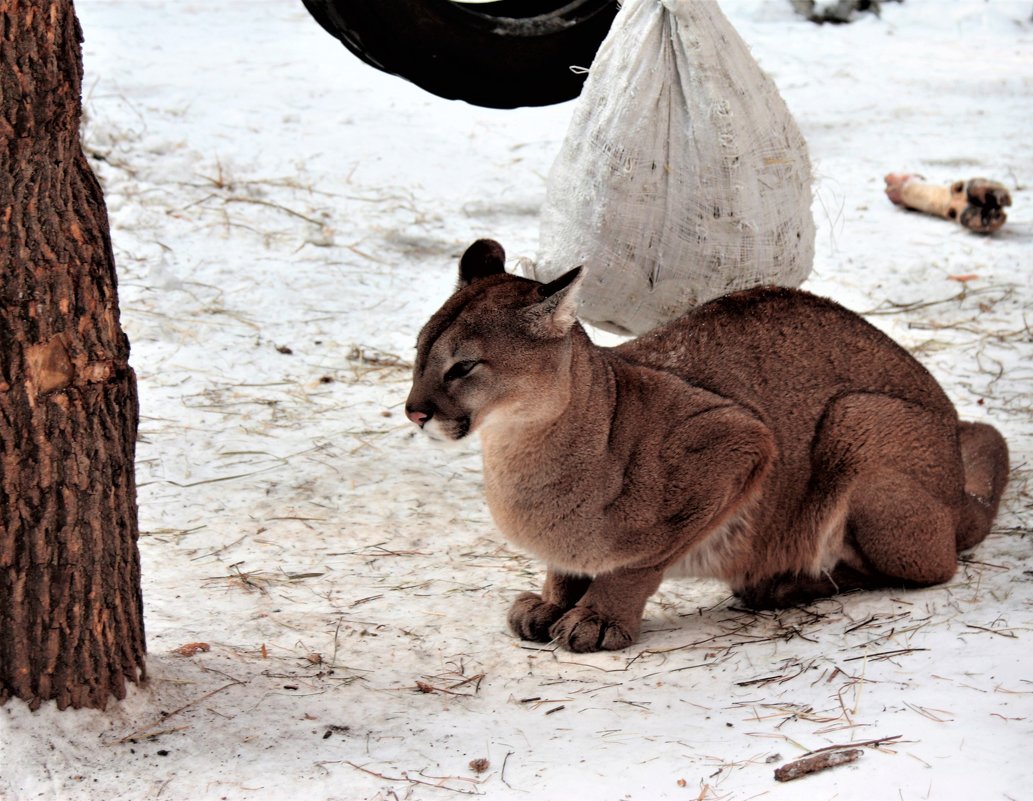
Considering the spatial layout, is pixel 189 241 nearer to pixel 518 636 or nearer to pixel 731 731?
pixel 518 636

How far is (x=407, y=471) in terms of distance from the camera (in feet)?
21.0

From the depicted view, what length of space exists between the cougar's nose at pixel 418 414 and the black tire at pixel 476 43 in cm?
212

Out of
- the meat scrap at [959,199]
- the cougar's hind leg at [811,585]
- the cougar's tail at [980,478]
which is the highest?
the meat scrap at [959,199]

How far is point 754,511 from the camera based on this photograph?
4949mm

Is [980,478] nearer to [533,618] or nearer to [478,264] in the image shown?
[533,618]

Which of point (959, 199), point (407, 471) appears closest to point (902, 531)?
point (407, 471)

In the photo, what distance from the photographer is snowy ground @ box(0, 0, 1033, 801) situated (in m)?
3.70

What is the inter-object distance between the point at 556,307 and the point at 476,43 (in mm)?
2009

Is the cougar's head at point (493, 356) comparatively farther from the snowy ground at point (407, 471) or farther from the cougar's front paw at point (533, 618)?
the snowy ground at point (407, 471)

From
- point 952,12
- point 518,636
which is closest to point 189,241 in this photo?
point 518,636

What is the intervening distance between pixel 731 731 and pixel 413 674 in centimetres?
119

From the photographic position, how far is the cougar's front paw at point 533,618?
191 inches

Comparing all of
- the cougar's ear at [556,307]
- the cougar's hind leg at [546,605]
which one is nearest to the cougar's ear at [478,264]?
the cougar's ear at [556,307]

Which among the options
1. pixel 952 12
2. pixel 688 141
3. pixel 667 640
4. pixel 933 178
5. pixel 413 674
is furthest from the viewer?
pixel 952 12
